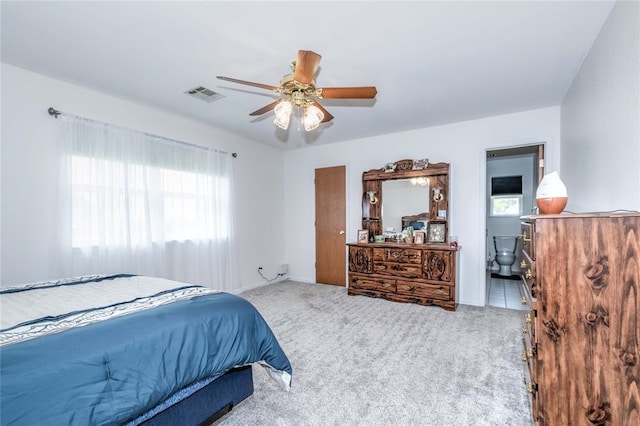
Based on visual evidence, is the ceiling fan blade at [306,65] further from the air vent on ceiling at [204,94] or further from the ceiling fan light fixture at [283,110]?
the air vent on ceiling at [204,94]

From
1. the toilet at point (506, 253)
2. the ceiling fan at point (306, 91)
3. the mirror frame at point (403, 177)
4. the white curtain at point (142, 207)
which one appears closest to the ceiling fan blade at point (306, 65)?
the ceiling fan at point (306, 91)

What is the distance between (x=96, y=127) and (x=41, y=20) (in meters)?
1.21

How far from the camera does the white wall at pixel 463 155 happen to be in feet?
11.9

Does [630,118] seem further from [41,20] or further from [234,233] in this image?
[234,233]

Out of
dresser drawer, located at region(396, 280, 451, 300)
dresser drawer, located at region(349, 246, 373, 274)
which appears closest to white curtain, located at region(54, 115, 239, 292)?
dresser drawer, located at region(349, 246, 373, 274)

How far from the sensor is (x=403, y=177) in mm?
4359

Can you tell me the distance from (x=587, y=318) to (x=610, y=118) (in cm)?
134

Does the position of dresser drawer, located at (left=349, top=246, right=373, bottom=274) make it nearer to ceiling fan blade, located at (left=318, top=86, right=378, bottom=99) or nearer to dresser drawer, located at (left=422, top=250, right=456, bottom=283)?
dresser drawer, located at (left=422, top=250, right=456, bottom=283)

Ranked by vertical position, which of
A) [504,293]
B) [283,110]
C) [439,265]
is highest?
[283,110]

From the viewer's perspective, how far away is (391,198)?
4.54 metres

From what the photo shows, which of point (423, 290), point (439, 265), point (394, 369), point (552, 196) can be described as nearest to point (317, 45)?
point (552, 196)

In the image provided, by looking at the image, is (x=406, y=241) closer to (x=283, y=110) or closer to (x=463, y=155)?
(x=463, y=155)

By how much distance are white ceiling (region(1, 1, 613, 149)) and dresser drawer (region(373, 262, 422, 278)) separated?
210cm

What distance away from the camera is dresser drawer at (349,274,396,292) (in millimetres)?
4080
